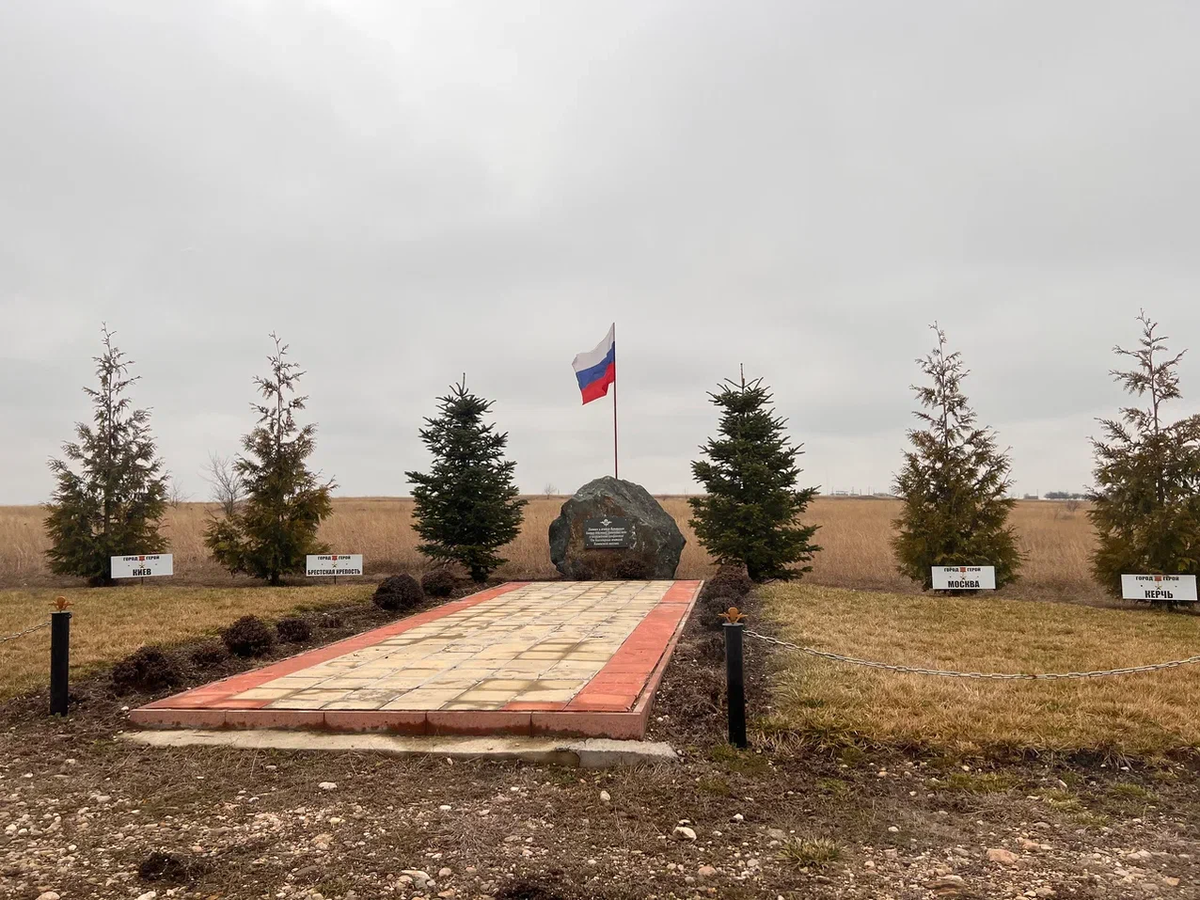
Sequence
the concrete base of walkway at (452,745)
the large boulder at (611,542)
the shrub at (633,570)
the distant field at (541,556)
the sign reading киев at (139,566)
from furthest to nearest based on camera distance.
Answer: the distant field at (541,556)
the large boulder at (611,542)
the shrub at (633,570)
the sign reading киев at (139,566)
the concrete base of walkway at (452,745)

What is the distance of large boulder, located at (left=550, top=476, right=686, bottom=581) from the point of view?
41.0ft

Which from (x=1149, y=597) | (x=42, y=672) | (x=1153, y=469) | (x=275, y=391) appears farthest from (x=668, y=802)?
(x=275, y=391)

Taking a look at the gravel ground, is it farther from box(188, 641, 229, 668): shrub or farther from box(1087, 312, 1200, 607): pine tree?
box(1087, 312, 1200, 607): pine tree

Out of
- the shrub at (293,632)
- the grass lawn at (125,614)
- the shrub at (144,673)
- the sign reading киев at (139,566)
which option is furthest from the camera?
the sign reading киев at (139,566)

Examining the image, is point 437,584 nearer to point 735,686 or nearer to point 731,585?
point 731,585

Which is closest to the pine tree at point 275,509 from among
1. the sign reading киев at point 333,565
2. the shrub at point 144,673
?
the sign reading киев at point 333,565

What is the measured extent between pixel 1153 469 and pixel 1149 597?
1618 mm

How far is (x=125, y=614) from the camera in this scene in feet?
30.6

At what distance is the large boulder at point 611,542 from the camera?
41.0ft

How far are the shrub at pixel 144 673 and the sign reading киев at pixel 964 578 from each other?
9.08 m

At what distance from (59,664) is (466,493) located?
8.61 meters

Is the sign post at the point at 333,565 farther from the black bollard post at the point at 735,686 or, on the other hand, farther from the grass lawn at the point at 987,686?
the black bollard post at the point at 735,686

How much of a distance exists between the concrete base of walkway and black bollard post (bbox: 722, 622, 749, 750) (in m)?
0.40

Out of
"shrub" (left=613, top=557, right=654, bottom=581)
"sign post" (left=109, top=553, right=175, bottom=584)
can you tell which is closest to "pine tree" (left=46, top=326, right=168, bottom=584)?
"sign post" (left=109, top=553, right=175, bottom=584)
